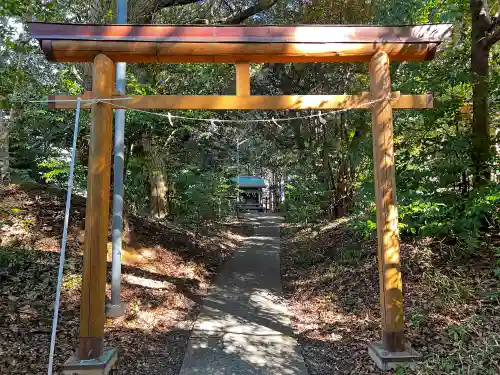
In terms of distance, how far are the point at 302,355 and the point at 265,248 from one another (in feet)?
26.7

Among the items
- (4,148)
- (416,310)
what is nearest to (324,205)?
(416,310)

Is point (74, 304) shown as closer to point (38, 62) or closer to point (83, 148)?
point (83, 148)

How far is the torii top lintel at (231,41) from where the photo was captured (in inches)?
160

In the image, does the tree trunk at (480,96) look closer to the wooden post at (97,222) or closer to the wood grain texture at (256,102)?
the wood grain texture at (256,102)

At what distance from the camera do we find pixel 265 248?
1273 cm

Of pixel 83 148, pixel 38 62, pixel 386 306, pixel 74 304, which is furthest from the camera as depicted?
pixel 38 62

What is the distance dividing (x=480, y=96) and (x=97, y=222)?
5.78m

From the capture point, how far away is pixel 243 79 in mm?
4312

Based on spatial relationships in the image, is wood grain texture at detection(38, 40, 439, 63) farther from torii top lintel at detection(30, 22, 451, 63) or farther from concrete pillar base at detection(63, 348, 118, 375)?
concrete pillar base at detection(63, 348, 118, 375)

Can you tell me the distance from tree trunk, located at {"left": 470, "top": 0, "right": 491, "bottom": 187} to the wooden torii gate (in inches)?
81.8

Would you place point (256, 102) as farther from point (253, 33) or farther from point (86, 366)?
point (86, 366)

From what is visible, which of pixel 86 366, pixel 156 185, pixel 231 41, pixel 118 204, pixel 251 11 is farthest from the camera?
pixel 156 185

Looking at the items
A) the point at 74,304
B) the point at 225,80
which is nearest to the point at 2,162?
the point at 225,80

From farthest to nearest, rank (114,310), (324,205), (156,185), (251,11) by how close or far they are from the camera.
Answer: (324,205) < (156,185) < (251,11) < (114,310)
